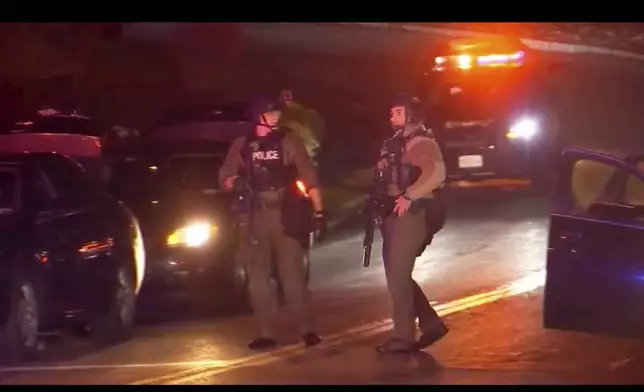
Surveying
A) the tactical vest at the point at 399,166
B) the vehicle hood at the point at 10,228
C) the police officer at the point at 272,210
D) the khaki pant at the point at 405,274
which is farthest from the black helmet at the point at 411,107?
the vehicle hood at the point at 10,228

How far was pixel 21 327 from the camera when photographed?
8758mm

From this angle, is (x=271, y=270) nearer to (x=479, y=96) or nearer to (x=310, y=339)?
(x=310, y=339)

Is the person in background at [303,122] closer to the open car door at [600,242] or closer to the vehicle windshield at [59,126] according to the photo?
the vehicle windshield at [59,126]

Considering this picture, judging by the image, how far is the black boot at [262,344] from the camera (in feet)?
29.9

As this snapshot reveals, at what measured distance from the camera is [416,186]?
8562 millimetres

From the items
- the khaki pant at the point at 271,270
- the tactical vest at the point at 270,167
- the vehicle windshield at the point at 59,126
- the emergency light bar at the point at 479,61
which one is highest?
the emergency light bar at the point at 479,61

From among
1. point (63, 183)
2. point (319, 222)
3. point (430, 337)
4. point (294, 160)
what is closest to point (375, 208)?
point (319, 222)

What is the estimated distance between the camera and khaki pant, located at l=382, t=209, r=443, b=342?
871cm

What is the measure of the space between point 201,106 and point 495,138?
8.35ft

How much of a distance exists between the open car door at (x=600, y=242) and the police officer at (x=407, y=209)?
36.2 inches

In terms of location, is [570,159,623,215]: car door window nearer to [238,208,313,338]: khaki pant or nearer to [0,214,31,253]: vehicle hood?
[238,208,313,338]: khaki pant

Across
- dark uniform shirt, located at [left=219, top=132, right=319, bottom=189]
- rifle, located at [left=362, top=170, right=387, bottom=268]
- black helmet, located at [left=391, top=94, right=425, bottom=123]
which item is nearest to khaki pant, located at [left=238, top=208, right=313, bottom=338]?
dark uniform shirt, located at [left=219, top=132, right=319, bottom=189]

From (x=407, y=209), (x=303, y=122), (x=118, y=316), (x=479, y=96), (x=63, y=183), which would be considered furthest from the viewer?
(x=479, y=96)

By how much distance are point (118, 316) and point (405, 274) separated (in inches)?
90.6
